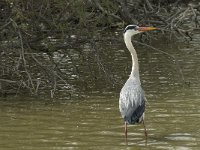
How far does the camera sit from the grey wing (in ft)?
31.1

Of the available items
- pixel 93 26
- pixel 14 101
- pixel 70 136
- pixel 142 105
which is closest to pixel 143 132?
pixel 142 105

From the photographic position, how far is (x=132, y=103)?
9742mm

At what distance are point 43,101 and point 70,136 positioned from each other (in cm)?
272

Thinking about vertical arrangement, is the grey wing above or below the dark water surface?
above

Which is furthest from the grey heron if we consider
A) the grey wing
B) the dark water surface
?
the dark water surface

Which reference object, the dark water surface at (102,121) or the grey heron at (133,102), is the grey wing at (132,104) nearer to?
the grey heron at (133,102)

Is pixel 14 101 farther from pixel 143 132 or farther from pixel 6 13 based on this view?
pixel 143 132

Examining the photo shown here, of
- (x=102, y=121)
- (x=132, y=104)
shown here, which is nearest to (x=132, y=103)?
(x=132, y=104)

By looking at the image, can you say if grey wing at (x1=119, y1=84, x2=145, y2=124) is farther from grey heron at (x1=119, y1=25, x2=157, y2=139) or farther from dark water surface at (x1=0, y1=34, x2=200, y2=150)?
dark water surface at (x1=0, y1=34, x2=200, y2=150)

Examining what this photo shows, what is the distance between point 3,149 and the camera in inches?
363

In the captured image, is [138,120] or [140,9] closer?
[138,120]

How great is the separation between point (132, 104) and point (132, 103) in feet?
0.09

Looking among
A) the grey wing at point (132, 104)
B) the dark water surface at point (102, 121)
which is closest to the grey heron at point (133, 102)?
the grey wing at point (132, 104)

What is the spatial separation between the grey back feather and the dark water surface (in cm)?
40
